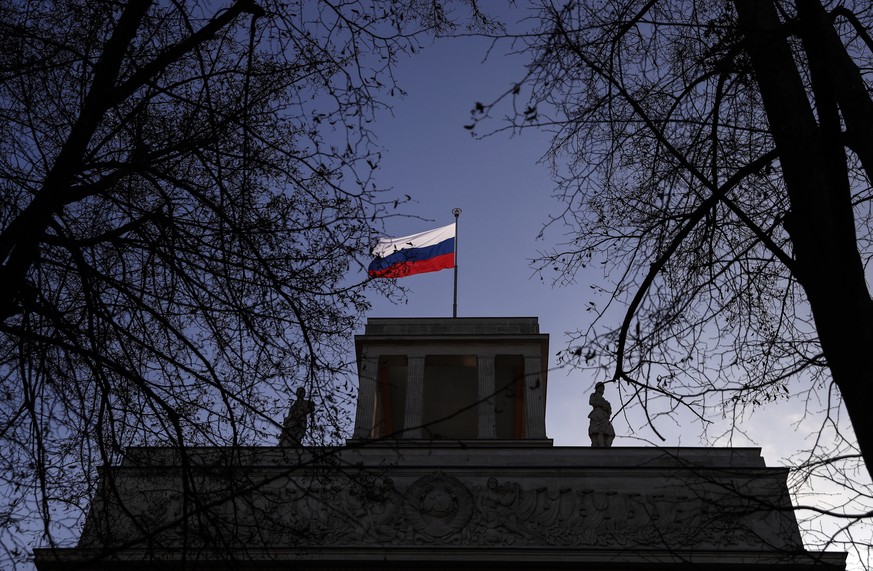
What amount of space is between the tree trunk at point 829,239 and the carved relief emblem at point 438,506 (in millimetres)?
15729

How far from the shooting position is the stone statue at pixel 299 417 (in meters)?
6.59

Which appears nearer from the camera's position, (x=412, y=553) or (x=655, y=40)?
(x=655, y=40)

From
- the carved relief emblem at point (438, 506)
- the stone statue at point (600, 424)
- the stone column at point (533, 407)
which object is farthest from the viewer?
the stone column at point (533, 407)

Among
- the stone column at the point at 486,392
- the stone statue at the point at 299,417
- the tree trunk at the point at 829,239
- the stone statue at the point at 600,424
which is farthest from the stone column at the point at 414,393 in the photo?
the tree trunk at the point at 829,239

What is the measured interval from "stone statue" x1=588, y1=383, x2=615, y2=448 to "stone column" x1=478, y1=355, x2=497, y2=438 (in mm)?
2706

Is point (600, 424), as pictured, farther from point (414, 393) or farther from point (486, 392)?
point (414, 393)

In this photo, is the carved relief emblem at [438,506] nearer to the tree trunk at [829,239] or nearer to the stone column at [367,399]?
the stone column at [367,399]

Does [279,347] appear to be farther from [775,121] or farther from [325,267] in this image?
[775,121]

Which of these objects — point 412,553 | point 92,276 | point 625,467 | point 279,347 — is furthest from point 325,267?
point 625,467

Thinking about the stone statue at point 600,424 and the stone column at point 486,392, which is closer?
the stone statue at point 600,424

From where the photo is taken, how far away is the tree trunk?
4.59 m

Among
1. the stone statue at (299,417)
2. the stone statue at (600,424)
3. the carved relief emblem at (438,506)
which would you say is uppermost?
the stone statue at (600,424)

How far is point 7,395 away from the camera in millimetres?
6184

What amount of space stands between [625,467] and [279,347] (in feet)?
49.5
